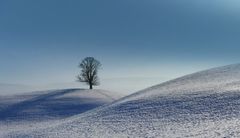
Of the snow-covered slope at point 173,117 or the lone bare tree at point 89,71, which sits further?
the lone bare tree at point 89,71

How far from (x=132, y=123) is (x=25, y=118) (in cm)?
2143

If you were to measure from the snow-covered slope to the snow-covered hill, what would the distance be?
10.7m

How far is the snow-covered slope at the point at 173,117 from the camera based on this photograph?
22.8m

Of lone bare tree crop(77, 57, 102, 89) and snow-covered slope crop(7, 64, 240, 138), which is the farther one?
lone bare tree crop(77, 57, 102, 89)

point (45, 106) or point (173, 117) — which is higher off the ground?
point (45, 106)

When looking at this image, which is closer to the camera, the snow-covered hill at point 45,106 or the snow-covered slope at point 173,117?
the snow-covered slope at point 173,117

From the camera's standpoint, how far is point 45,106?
52594mm

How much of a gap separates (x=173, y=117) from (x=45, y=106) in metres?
28.2

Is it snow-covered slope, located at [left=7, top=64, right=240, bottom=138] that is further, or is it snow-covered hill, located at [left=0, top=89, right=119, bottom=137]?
snow-covered hill, located at [left=0, top=89, right=119, bottom=137]

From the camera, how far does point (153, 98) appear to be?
113ft

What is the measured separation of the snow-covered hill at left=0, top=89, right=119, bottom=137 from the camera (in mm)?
44875

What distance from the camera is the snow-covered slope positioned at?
22.8 meters

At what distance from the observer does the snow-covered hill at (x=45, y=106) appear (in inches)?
1767

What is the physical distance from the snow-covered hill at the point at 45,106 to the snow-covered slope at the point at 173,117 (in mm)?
10713
